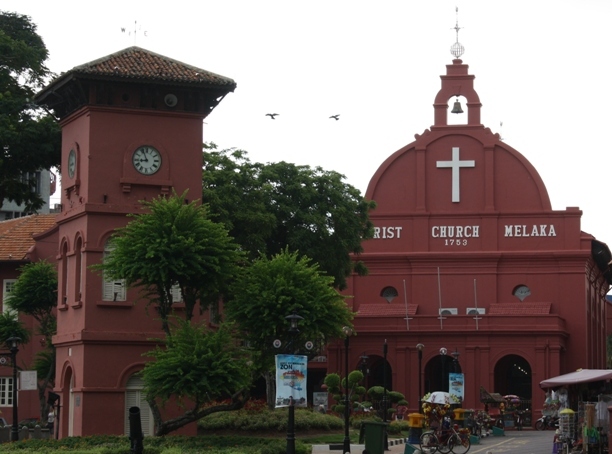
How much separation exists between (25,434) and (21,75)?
1403 centimetres

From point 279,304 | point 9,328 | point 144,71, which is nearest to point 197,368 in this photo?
point 279,304

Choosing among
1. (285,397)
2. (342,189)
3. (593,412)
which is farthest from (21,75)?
(593,412)

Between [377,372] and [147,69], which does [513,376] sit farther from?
[147,69]

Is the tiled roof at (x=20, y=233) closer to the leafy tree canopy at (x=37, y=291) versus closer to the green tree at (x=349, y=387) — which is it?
the leafy tree canopy at (x=37, y=291)

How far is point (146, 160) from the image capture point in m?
41.1

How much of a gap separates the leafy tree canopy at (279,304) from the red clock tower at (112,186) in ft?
12.5

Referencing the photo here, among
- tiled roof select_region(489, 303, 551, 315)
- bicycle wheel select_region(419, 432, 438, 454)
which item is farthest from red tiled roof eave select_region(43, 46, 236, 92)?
tiled roof select_region(489, 303, 551, 315)

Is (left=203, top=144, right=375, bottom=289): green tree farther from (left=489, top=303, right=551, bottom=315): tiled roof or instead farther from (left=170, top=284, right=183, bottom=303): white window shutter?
(left=489, top=303, right=551, bottom=315): tiled roof

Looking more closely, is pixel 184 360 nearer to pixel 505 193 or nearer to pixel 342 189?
pixel 342 189

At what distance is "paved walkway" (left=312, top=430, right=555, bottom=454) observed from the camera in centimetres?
3941

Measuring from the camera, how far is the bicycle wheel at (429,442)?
3822 cm

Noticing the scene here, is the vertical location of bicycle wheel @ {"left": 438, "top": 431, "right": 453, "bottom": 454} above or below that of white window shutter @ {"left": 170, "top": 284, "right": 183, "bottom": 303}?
A: below

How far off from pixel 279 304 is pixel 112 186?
23.3 ft

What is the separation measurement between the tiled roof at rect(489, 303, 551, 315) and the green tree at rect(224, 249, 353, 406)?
97.4 feet
